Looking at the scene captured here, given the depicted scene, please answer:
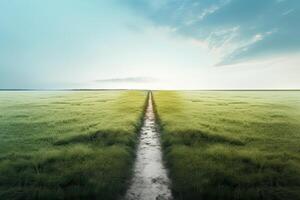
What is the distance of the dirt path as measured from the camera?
7.23 meters

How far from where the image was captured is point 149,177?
8.38 metres

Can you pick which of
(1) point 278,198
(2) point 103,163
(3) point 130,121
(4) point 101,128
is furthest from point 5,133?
(1) point 278,198

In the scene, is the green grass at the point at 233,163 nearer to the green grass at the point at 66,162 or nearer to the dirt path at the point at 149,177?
the dirt path at the point at 149,177

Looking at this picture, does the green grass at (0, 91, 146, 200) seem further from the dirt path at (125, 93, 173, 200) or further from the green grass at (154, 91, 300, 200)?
the green grass at (154, 91, 300, 200)

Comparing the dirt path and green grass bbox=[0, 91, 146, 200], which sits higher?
green grass bbox=[0, 91, 146, 200]

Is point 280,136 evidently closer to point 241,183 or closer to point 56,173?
point 241,183

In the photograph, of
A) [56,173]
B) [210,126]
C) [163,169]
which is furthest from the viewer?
[210,126]

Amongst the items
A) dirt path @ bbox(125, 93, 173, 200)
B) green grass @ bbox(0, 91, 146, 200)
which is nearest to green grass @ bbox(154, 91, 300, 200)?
dirt path @ bbox(125, 93, 173, 200)

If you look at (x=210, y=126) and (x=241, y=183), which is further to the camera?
(x=210, y=126)

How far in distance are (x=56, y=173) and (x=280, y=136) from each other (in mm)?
11872

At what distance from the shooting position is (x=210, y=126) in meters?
16.3

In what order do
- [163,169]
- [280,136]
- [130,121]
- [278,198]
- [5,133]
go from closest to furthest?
[278,198], [163,169], [280,136], [5,133], [130,121]

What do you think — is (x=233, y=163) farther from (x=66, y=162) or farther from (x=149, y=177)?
(x=66, y=162)

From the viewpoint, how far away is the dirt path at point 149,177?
7.23m
